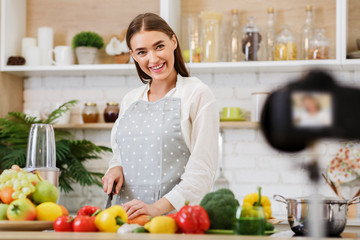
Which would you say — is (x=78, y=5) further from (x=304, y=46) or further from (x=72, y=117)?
(x=304, y=46)

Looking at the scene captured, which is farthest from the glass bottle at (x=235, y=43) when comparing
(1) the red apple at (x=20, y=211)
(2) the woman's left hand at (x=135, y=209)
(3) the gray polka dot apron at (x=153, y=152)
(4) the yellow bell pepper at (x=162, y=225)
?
(4) the yellow bell pepper at (x=162, y=225)

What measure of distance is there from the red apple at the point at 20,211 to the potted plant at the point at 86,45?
6.64 ft

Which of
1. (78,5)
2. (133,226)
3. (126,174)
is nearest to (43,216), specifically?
(133,226)

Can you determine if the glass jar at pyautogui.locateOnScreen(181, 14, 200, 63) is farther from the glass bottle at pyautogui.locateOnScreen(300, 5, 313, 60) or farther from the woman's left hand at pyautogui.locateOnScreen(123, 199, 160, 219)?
the woman's left hand at pyautogui.locateOnScreen(123, 199, 160, 219)

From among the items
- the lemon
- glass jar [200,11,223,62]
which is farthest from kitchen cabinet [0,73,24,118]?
the lemon

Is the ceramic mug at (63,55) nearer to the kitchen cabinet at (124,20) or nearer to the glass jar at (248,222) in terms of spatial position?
the kitchen cabinet at (124,20)

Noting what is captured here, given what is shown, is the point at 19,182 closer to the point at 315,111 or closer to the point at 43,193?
the point at 43,193

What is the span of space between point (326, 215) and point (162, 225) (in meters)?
0.42

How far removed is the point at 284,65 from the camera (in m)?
3.01

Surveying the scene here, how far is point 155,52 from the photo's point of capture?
203 cm

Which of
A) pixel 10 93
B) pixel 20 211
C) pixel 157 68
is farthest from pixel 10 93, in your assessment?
pixel 20 211

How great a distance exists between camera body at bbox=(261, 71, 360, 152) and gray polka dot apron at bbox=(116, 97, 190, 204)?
1424 mm

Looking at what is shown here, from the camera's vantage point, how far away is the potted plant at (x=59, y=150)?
3.09 m

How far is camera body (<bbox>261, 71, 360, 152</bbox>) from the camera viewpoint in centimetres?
59
